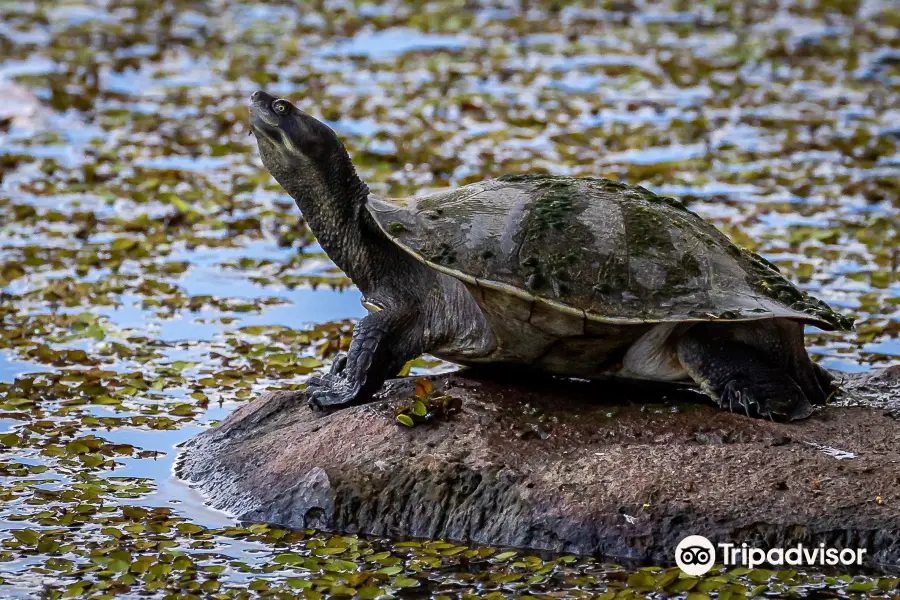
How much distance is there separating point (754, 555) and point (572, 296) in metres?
1.09

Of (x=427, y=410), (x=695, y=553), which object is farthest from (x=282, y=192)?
(x=695, y=553)

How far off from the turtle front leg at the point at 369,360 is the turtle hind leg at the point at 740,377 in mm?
1063

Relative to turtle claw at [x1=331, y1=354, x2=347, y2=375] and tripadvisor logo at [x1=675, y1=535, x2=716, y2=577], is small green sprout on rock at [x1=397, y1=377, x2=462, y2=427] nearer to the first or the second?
turtle claw at [x1=331, y1=354, x2=347, y2=375]

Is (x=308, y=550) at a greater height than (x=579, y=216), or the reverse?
(x=579, y=216)

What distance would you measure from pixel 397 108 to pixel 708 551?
7507mm

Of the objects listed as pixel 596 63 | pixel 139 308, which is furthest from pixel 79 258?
pixel 596 63

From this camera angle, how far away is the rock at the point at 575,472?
4125 millimetres

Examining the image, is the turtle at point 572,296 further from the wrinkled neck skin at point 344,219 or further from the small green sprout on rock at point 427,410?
the small green sprout on rock at point 427,410

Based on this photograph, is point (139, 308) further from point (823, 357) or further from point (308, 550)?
point (823, 357)

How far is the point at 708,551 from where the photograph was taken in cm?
407

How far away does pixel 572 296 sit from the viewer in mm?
4566

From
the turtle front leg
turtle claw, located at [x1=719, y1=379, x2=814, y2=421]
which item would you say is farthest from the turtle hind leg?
the turtle front leg

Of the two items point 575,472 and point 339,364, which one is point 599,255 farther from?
point 339,364

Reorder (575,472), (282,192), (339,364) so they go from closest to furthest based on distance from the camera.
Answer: (575,472) → (339,364) → (282,192)
